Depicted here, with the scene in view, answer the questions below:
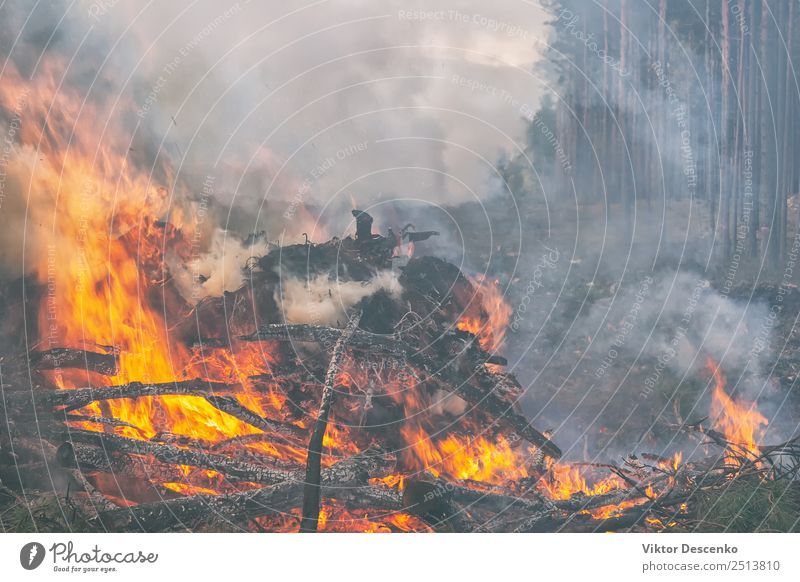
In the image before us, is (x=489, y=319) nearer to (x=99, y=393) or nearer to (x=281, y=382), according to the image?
(x=281, y=382)

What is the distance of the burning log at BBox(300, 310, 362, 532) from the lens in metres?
5.95

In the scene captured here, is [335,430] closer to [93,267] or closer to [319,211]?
[319,211]

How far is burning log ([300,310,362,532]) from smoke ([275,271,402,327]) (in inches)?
5.1

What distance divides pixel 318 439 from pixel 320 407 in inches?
10.5

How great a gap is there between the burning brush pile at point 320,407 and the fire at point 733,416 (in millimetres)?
17

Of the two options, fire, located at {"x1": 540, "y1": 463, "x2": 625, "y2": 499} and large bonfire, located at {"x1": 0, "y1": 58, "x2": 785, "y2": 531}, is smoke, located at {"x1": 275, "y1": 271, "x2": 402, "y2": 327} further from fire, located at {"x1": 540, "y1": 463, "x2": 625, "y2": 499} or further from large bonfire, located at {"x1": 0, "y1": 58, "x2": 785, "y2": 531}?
fire, located at {"x1": 540, "y1": 463, "x2": 625, "y2": 499}

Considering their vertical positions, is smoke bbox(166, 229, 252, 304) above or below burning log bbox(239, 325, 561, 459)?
above

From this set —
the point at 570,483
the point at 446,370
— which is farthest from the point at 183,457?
the point at 570,483

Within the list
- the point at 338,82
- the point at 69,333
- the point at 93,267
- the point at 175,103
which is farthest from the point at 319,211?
the point at 69,333

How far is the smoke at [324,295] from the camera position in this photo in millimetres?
6066
